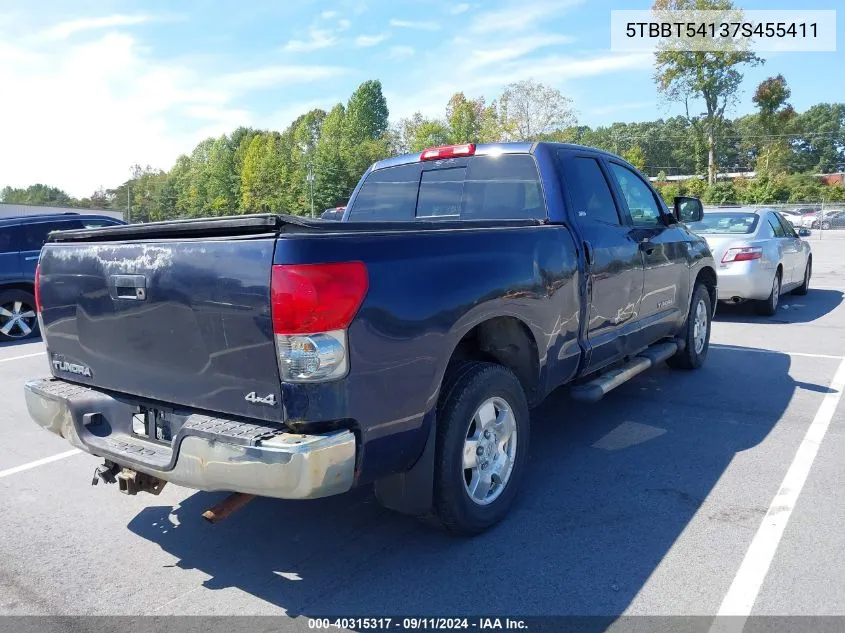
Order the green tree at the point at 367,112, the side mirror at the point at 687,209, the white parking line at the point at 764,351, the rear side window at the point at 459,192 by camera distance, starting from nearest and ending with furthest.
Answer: the rear side window at the point at 459,192 < the side mirror at the point at 687,209 < the white parking line at the point at 764,351 < the green tree at the point at 367,112

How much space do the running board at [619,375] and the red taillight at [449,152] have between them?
1.74 m

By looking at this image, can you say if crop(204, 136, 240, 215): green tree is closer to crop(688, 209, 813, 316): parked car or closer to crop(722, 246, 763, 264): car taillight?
crop(688, 209, 813, 316): parked car

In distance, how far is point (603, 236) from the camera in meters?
4.44

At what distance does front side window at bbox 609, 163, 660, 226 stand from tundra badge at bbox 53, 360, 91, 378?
12.6 feet

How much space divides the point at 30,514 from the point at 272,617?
1.95 metres

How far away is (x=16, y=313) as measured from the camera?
1002 cm

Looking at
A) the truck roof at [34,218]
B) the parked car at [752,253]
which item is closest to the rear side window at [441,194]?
the parked car at [752,253]

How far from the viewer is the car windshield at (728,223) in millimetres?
10016

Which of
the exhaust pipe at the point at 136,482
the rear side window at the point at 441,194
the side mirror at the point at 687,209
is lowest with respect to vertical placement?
the exhaust pipe at the point at 136,482

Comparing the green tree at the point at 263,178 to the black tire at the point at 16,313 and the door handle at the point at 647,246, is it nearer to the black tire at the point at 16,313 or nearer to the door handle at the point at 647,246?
the black tire at the point at 16,313

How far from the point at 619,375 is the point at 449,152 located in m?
1.93

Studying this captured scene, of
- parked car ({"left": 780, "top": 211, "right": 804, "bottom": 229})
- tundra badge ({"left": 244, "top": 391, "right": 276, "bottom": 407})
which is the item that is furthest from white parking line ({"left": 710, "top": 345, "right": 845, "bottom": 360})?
parked car ({"left": 780, "top": 211, "right": 804, "bottom": 229})

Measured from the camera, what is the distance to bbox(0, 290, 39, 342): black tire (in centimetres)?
991

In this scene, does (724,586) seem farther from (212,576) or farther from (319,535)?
(212,576)
